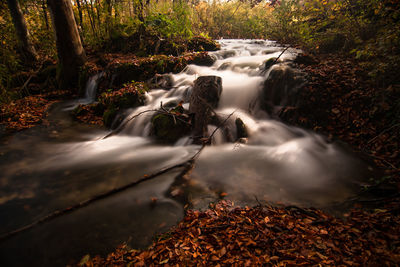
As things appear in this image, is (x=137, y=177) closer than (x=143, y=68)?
Yes

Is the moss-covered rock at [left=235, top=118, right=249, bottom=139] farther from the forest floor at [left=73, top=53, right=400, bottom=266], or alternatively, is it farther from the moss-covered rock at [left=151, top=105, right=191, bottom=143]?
the forest floor at [left=73, top=53, right=400, bottom=266]

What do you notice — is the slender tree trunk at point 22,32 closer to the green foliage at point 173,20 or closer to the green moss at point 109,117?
the green foliage at point 173,20

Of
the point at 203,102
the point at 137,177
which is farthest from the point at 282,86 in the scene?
the point at 137,177

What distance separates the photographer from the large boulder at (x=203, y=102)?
4.78 metres

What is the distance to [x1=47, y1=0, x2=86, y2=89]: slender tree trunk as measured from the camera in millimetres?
7363

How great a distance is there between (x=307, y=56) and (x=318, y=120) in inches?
105

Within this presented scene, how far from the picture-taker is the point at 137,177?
352cm

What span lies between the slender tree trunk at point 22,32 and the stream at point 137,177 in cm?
661

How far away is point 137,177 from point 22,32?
37.3 ft

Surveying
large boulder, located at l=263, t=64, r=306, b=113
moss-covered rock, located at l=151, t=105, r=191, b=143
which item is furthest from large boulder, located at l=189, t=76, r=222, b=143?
large boulder, located at l=263, t=64, r=306, b=113

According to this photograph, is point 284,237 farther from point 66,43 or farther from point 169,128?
point 66,43

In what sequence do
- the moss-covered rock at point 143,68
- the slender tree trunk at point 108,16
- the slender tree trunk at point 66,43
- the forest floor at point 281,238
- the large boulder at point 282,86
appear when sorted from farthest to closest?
1. the slender tree trunk at point 108,16
2. the moss-covered rock at point 143,68
3. the slender tree trunk at point 66,43
4. the large boulder at point 282,86
5. the forest floor at point 281,238

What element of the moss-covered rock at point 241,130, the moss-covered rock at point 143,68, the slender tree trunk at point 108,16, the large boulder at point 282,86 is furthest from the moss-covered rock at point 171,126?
the slender tree trunk at point 108,16

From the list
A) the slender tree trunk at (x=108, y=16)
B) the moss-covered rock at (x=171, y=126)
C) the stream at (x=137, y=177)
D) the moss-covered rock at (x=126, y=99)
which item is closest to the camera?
the stream at (x=137, y=177)
